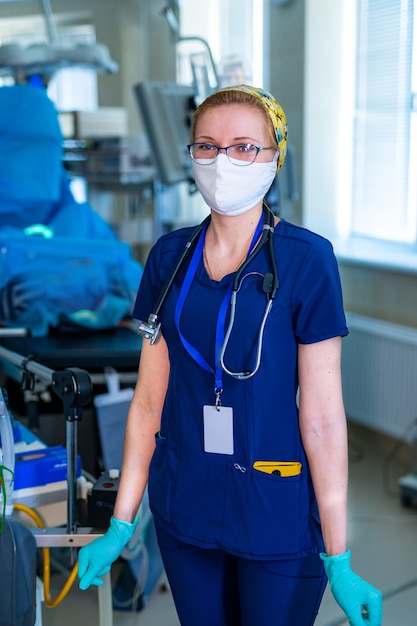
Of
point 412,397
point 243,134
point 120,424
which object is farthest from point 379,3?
point 243,134

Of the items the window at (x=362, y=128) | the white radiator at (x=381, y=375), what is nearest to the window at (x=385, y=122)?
the window at (x=362, y=128)

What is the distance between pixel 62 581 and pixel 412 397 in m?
1.65

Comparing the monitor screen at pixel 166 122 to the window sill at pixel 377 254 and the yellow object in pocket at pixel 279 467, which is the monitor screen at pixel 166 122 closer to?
the window sill at pixel 377 254

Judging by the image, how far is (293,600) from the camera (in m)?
1.20

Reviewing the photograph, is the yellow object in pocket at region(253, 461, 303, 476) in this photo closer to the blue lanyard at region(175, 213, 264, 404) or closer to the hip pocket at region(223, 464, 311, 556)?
the hip pocket at region(223, 464, 311, 556)

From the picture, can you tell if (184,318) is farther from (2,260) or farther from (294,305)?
(2,260)

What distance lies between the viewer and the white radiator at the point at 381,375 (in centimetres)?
324

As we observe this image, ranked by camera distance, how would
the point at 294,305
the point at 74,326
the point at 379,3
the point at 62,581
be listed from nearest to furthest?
the point at 294,305 < the point at 62,581 < the point at 74,326 < the point at 379,3

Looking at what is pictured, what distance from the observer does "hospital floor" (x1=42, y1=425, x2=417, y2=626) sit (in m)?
2.21

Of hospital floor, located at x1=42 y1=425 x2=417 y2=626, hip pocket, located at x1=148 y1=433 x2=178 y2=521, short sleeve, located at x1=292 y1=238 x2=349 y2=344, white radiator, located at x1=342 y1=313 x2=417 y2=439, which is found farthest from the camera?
white radiator, located at x1=342 y1=313 x2=417 y2=439

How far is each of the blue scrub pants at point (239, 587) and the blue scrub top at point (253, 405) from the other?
0.11 feet

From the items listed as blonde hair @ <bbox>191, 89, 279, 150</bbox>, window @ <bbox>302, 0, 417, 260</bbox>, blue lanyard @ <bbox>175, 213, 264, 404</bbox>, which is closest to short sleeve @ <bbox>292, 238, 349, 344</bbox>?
blue lanyard @ <bbox>175, 213, 264, 404</bbox>

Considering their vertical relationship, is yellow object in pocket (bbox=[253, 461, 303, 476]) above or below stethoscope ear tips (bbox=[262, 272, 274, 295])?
below

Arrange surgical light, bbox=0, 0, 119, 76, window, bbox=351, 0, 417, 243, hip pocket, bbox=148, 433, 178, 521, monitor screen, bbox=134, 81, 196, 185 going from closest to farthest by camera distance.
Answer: hip pocket, bbox=148, 433, 178, 521 → monitor screen, bbox=134, 81, 196, 185 → surgical light, bbox=0, 0, 119, 76 → window, bbox=351, 0, 417, 243
